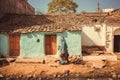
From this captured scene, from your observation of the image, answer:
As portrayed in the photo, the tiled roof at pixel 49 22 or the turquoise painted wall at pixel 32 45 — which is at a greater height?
the tiled roof at pixel 49 22

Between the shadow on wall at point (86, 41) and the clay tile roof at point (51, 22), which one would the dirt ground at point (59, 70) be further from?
the shadow on wall at point (86, 41)

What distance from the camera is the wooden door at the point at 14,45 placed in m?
19.1

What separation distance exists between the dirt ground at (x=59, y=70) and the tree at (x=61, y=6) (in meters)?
26.1

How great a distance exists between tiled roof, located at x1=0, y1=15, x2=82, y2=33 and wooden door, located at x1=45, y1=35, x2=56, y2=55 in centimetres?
87

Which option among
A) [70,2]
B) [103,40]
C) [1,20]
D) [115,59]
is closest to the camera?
[115,59]

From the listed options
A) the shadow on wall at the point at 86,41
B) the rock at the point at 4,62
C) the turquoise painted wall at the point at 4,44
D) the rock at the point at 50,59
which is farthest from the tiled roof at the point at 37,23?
the rock at the point at 4,62

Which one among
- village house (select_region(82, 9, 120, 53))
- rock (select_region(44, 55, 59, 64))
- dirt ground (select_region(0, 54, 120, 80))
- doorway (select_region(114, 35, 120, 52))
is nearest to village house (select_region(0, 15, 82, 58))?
rock (select_region(44, 55, 59, 64))

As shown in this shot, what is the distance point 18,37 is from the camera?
19156mm

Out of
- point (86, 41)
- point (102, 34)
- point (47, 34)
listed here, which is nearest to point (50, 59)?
point (47, 34)

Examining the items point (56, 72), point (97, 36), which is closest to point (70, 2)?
point (97, 36)

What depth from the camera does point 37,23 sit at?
68.0ft

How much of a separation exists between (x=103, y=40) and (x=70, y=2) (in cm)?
2051

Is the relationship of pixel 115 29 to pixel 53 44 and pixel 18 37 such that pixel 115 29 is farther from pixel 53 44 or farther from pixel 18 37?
pixel 18 37

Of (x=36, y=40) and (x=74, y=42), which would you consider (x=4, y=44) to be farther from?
(x=74, y=42)
